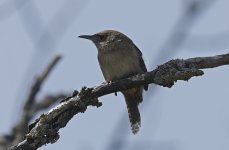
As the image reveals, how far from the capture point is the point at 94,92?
4.88 meters

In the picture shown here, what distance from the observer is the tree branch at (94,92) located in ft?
14.9

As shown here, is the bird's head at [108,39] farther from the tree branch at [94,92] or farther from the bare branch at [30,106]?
the tree branch at [94,92]

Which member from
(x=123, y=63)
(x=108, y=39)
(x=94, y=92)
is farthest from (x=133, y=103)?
Answer: (x=94, y=92)

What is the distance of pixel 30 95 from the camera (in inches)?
274

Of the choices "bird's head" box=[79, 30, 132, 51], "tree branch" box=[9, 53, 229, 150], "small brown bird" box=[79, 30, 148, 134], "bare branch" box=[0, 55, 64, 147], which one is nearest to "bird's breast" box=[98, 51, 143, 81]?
"small brown bird" box=[79, 30, 148, 134]

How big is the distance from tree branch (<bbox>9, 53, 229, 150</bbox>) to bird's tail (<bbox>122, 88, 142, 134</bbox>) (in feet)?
5.02

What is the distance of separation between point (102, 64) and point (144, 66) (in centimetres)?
45

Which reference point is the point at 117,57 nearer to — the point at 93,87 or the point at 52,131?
the point at 93,87

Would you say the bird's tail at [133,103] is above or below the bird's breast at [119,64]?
below

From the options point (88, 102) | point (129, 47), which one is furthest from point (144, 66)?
point (88, 102)

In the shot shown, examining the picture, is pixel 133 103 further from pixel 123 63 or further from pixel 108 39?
pixel 108 39

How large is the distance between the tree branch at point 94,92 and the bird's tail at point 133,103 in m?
1.53

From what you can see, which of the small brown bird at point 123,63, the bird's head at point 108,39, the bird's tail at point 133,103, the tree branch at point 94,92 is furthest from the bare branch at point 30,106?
the tree branch at point 94,92

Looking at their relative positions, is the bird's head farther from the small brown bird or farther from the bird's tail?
the bird's tail
